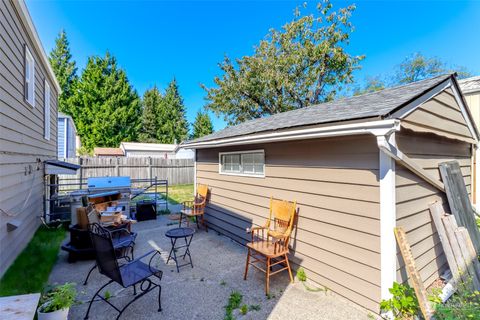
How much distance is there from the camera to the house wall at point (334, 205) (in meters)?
2.70

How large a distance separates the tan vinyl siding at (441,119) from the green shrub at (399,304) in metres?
1.76

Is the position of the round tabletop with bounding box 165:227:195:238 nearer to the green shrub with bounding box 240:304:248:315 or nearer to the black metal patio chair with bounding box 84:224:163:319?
the black metal patio chair with bounding box 84:224:163:319

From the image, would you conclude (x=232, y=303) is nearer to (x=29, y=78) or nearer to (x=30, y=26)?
(x=29, y=78)

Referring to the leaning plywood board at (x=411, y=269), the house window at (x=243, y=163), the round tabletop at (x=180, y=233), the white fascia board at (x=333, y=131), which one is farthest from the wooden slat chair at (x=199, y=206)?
the leaning plywood board at (x=411, y=269)

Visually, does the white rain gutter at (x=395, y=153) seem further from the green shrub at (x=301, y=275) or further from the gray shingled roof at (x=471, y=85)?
the gray shingled roof at (x=471, y=85)

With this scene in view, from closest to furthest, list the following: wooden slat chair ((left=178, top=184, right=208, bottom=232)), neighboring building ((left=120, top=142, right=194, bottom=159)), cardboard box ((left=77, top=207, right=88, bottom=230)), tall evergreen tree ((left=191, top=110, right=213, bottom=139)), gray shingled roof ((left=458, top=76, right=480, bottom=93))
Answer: cardboard box ((left=77, top=207, right=88, bottom=230)) → wooden slat chair ((left=178, top=184, right=208, bottom=232)) → gray shingled roof ((left=458, top=76, right=480, bottom=93)) → neighboring building ((left=120, top=142, right=194, bottom=159)) → tall evergreen tree ((left=191, top=110, right=213, bottom=139))

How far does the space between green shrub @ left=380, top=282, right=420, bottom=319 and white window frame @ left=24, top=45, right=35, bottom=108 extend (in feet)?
21.9

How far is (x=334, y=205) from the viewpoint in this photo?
10.1 feet

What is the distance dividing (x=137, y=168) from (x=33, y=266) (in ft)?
35.0

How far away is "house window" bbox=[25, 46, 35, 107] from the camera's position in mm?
4693

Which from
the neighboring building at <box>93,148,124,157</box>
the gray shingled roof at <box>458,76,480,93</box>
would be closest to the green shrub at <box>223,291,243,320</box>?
the gray shingled roof at <box>458,76,480,93</box>

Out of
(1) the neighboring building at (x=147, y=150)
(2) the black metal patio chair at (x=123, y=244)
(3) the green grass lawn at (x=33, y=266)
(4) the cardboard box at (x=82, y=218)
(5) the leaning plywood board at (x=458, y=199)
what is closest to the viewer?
(3) the green grass lawn at (x=33, y=266)

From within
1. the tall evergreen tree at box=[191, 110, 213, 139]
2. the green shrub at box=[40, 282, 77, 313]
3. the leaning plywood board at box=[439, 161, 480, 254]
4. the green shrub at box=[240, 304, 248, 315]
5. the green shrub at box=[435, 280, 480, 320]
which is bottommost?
the green shrub at box=[240, 304, 248, 315]

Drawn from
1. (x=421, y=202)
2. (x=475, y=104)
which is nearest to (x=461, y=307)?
(x=421, y=202)
